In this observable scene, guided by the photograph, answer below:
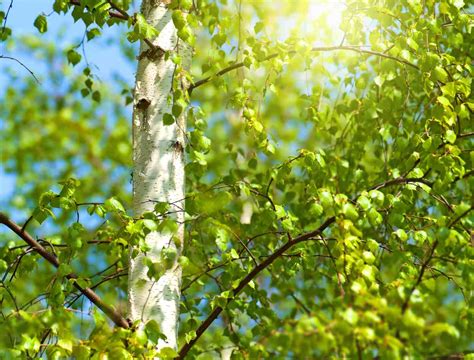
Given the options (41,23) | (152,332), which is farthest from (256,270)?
(41,23)

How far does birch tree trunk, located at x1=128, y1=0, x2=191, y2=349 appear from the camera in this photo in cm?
279

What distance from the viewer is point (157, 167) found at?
2.97 metres

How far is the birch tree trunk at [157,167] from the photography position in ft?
9.16

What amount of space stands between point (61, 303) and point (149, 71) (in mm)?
1218

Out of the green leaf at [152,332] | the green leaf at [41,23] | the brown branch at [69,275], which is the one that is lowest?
the green leaf at [152,332]

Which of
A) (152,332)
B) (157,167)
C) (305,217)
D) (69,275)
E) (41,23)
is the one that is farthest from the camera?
(305,217)

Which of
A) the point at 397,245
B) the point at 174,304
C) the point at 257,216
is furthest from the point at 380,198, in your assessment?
the point at 257,216

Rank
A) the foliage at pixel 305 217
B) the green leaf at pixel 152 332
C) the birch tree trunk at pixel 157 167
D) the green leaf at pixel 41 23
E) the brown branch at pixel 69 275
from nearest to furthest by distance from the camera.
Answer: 1. the foliage at pixel 305 217
2. the green leaf at pixel 152 332
3. the brown branch at pixel 69 275
4. the birch tree trunk at pixel 157 167
5. the green leaf at pixel 41 23

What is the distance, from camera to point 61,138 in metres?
9.93

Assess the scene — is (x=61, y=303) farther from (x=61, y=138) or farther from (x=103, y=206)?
(x=61, y=138)

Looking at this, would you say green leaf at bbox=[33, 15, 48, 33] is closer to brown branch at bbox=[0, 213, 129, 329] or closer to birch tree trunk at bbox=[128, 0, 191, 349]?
birch tree trunk at bbox=[128, 0, 191, 349]

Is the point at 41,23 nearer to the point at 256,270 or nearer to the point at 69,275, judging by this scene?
the point at 69,275

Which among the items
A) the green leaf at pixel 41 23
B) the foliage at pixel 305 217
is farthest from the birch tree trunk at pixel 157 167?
the green leaf at pixel 41 23

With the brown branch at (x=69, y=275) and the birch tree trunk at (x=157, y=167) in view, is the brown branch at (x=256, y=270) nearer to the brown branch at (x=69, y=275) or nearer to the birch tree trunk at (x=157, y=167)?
the birch tree trunk at (x=157, y=167)
